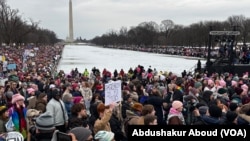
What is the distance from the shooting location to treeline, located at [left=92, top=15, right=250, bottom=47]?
3585 inches

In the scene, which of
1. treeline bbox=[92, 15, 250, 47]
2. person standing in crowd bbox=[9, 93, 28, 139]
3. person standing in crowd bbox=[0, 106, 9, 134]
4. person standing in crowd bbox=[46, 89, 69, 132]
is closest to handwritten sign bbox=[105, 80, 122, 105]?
person standing in crowd bbox=[46, 89, 69, 132]

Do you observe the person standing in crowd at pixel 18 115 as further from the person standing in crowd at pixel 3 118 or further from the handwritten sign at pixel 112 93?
the handwritten sign at pixel 112 93

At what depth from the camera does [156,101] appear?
9.01 m

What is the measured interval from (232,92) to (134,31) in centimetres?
14423

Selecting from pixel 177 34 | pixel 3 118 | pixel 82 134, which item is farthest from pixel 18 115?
pixel 177 34

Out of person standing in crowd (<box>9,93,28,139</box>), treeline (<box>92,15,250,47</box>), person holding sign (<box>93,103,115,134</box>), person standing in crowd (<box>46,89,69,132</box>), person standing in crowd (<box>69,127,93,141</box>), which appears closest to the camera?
person standing in crowd (<box>69,127,93,141</box>)

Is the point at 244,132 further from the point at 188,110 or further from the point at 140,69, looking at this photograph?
the point at 140,69

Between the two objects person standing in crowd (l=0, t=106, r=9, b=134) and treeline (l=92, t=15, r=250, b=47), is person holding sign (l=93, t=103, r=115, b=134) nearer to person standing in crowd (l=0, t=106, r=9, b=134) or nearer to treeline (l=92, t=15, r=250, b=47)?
person standing in crowd (l=0, t=106, r=9, b=134)

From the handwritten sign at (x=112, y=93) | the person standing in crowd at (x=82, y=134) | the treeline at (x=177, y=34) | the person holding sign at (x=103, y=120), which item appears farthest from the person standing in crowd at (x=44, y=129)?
the treeline at (x=177, y=34)

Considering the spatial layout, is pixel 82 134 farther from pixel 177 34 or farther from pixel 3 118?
pixel 177 34

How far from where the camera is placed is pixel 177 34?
11762 cm

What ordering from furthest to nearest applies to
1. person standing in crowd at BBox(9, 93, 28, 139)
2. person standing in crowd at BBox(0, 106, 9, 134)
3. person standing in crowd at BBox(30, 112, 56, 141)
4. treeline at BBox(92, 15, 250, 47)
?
treeline at BBox(92, 15, 250, 47) < person standing in crowd at BBox(9, 93, 28, 139) < person standing in crowd at BBox(0, 106, 9, 134) < person standing in crowd at BBox(30, 112, 56, 141)

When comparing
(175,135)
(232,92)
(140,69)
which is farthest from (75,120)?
(140,69)

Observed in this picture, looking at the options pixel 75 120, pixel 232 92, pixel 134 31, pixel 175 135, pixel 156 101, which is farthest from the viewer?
pixel 134 31
